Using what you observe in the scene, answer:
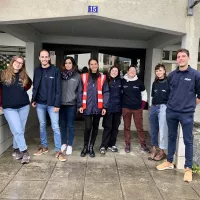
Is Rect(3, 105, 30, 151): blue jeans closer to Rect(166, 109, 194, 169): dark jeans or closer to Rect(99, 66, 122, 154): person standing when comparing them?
Rect(99, 66, 122, 154): person standing

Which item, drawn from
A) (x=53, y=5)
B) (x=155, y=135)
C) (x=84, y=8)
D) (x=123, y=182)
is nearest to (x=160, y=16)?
(x=84, y=8)

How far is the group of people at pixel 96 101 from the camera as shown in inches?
146

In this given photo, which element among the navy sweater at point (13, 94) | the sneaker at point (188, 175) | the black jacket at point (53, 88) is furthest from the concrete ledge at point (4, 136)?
the sneaker at point (188, 175)

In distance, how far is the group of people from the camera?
3.72m

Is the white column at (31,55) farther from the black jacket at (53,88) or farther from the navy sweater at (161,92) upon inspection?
the navy sweater at (161,92)

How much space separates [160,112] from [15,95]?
2456mm

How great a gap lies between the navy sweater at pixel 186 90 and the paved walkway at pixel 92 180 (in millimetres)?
1096

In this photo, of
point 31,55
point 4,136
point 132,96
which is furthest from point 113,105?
point 31,55

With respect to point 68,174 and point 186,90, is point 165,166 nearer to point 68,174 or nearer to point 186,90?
point 186,90

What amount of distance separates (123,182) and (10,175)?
164cm

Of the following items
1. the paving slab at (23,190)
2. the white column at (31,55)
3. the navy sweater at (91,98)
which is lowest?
the paving slab at (23,190)

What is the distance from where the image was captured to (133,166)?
4191 millimetres

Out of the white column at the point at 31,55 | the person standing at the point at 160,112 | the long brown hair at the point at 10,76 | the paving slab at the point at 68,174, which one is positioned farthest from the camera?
the white column at the point at 31,55

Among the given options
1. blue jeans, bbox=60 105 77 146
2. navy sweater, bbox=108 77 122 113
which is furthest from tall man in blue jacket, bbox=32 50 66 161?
navy sweater, bbox=108 77 122 113
